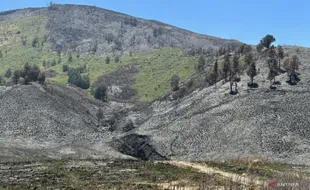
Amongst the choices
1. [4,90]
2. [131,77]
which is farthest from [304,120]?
[131,77]

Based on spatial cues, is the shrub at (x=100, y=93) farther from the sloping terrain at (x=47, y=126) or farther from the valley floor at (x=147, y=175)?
the valley floor at (x=147, y=175)

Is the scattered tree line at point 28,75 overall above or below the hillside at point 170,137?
above

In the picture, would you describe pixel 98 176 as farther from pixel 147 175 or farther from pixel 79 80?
pixel 79 80

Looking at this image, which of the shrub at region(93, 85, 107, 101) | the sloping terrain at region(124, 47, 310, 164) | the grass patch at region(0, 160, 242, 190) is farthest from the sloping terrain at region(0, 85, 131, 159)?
the shrub at region(93, 85, 107, 101)

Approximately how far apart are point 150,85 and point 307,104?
318 ft

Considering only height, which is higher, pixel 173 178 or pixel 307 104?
pixel 307 104

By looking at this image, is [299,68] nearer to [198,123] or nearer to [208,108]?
[208,108]

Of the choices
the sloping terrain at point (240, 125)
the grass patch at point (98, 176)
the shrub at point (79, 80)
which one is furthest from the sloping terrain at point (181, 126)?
the shrub at point (79, 80)

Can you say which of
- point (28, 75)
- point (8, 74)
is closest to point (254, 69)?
point (28, 75)

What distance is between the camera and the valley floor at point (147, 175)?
1661 inches

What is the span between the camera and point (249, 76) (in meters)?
113

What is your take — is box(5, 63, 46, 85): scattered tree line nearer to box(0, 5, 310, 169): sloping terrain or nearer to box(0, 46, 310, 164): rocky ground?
box(0, 5, 310, 169): sloping terrain

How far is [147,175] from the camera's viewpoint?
48875 mm

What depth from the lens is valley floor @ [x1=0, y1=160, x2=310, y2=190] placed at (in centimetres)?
4219
